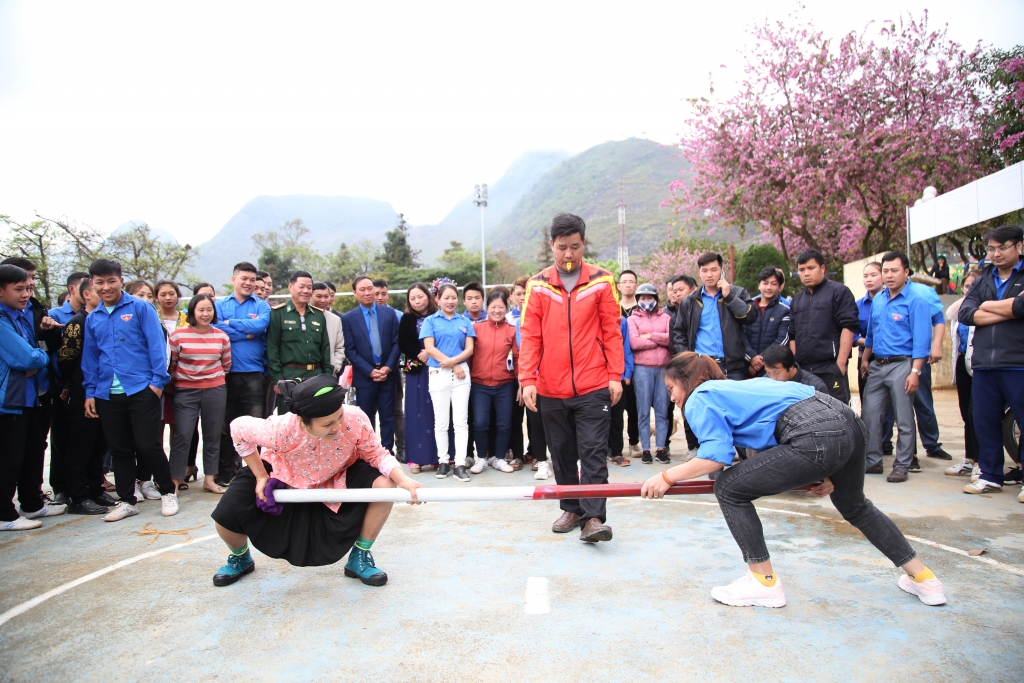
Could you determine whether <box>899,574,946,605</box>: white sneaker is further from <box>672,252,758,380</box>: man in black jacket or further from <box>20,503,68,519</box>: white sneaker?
<box>20,503,68,519</box>: white sneaker

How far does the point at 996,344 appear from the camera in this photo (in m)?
4.93

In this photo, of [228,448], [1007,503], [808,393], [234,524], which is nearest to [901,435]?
[1007,503]

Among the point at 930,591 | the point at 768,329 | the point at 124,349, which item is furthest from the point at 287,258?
the point at 930,591

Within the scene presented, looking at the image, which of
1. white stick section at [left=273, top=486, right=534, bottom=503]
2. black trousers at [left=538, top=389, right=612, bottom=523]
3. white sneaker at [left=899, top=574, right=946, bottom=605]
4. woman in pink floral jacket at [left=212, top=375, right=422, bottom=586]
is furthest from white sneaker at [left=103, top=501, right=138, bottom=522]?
white sneaker at [left=899, top=574, right=946, bottom=605]

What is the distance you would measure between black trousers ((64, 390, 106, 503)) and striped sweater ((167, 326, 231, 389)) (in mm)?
733

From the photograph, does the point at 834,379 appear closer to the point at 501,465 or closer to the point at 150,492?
the point at 501,465

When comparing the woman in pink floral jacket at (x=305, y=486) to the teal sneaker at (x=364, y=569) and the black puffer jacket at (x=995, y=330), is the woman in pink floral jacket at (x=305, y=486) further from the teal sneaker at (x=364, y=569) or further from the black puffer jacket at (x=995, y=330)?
the black puffer jacket at (x=995, y=330)

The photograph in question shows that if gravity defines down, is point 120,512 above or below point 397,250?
below

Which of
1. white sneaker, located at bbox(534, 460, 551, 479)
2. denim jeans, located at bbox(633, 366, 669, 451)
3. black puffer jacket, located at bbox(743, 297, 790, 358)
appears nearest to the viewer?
white sneaker, located at bbox(534, 460, 551, 479)

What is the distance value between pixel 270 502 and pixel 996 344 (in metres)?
5.45

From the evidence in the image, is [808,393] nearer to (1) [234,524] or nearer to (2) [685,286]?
(1) [234,524]

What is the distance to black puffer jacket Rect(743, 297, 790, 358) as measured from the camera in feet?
20.6

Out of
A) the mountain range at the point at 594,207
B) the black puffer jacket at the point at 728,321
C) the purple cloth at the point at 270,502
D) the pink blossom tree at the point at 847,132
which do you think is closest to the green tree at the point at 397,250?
the mountain range at the point at 594,207

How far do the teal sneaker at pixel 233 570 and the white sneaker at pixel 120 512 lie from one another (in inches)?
73.0
